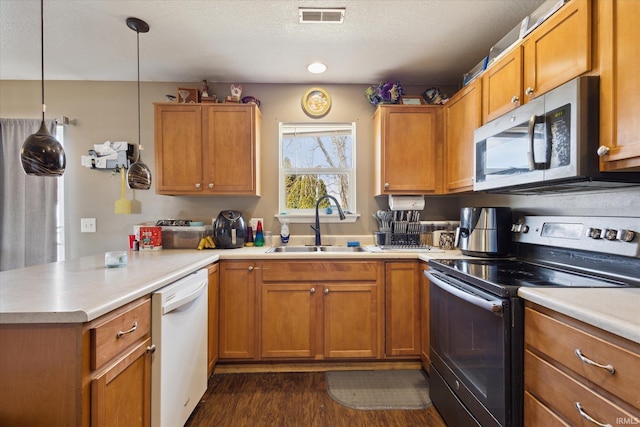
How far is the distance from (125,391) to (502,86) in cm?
236

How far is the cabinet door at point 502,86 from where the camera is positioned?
154 cm

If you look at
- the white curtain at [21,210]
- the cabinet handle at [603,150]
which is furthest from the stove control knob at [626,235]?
the white curtain at [21,210]

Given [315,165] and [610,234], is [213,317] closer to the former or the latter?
[315,165]

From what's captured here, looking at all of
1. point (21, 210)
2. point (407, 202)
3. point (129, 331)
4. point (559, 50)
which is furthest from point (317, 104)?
point (21, 210)

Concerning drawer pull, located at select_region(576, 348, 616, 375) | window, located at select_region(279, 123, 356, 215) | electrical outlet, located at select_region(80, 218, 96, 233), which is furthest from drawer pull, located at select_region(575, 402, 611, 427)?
electrical outlet, located at select_region(80, 218, 96, 233)

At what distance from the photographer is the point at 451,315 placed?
60.8 inches

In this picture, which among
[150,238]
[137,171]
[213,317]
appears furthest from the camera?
[150,238]

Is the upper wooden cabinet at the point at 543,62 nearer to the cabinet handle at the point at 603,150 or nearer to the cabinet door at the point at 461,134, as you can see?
the cabinet door at the point at 461,134

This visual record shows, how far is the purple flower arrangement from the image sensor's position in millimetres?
2498

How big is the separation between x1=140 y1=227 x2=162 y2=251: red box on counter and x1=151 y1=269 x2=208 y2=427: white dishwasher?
0.87 metres

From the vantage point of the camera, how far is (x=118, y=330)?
39.9 inches

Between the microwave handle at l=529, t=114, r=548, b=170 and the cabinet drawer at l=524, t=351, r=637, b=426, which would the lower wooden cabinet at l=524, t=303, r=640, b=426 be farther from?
the microwave handle at l=529, t=114, r=548, b=170

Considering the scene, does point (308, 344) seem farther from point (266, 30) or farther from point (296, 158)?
point (266, 30)

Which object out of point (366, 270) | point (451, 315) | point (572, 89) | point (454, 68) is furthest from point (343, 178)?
point (572, 89)
